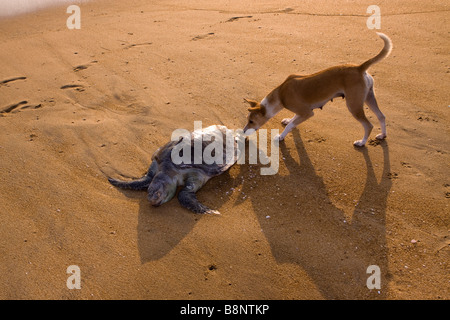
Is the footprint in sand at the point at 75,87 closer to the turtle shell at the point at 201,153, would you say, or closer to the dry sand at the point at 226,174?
the dry sand at the point at 226,174

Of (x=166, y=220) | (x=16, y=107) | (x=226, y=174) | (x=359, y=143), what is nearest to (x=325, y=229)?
(x=226, y=174)

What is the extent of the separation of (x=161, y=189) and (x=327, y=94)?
2.72m

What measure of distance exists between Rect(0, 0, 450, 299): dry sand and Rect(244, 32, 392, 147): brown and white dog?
0.51 m

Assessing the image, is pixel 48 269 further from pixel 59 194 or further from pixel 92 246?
pixel 59 194

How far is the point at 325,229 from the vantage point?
4379 millimetres

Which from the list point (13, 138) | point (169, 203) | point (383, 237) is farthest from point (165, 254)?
point (13, 138)

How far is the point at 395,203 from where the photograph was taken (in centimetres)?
466

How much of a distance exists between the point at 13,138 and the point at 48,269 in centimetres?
287

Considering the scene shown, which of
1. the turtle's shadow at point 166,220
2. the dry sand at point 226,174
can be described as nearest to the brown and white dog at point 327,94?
the dry sand at point 226,174

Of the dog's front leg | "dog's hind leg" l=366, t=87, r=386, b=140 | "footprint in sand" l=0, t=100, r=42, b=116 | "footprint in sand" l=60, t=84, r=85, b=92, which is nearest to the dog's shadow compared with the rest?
"dog's hind leg" l=366, t=87, r=386, b=140

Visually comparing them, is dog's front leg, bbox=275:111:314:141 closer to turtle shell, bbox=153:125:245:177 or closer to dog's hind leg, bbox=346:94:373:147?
dog's hind leg, bbox=346:94:373:147

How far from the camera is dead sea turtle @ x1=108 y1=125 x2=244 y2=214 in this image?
4758 mm

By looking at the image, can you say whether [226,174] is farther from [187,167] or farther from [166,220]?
[166,220]

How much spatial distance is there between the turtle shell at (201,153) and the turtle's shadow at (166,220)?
0.82 ft
